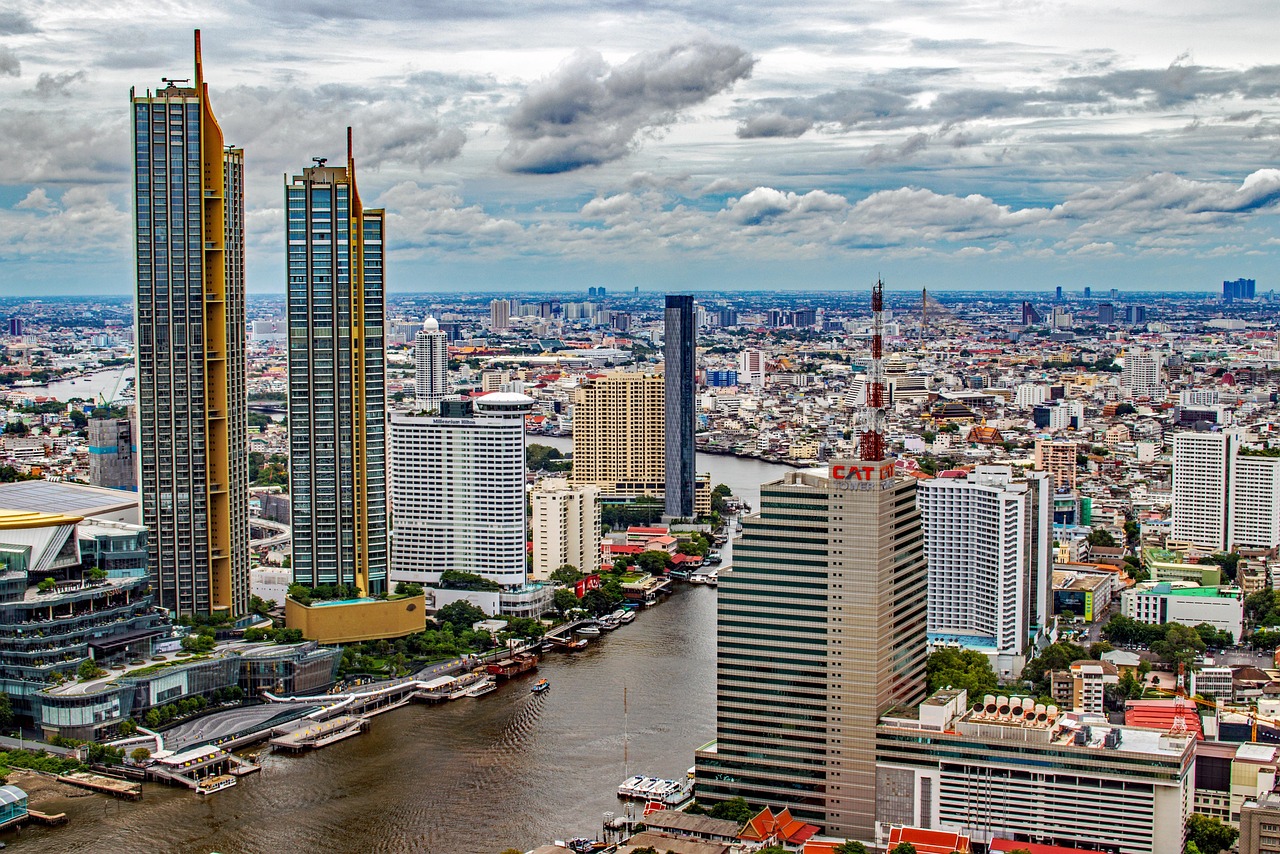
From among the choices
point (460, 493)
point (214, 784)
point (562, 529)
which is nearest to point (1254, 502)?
point (562, 529)

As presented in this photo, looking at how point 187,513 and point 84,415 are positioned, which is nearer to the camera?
point 187,513

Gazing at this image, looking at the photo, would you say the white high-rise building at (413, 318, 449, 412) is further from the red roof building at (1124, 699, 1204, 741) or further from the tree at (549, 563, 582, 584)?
the red roof building at (1124, 699, 1204, 741)

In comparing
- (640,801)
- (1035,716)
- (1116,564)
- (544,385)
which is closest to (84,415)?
(544,385)

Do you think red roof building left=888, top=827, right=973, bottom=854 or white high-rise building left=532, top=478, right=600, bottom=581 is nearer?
red roof building left=888, top=827, right=973, bottom=854

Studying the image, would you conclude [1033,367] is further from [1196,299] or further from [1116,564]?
[1196,299]

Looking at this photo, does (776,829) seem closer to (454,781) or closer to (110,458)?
(454,781)

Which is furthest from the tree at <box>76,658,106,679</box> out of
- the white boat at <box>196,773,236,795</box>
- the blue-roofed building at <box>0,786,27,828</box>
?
the blue-roofed building at <box>0,786,27,828</box>
